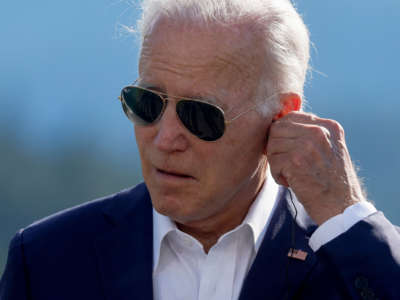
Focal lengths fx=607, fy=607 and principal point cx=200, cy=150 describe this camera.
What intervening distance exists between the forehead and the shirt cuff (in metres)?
0.57

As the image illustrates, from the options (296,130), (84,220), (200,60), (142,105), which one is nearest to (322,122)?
(296,130)

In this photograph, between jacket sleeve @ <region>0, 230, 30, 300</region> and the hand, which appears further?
jacket sleeve @ <region>0, 230, 30, 300</region>

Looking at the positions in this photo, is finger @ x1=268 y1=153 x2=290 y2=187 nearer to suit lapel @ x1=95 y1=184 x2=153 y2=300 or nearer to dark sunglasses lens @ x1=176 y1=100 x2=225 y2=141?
dark sunglasses lens @ x1=176 y1=100 x2=225 y2=141

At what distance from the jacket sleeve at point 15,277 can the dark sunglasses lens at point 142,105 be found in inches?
28.0

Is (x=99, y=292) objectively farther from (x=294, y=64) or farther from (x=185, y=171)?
(x=294, y=64)

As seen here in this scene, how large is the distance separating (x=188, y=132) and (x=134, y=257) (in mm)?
547

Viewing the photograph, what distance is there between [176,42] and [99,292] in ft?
3.18

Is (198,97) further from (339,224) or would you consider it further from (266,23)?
(339,224)

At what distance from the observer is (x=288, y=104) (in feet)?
7.91

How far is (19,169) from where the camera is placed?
3.93 meters

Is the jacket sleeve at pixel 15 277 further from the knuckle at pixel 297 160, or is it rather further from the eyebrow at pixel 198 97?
the knuckle at pixel 297 160

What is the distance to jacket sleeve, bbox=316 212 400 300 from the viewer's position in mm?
1931

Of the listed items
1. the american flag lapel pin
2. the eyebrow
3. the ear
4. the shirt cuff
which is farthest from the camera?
the ear

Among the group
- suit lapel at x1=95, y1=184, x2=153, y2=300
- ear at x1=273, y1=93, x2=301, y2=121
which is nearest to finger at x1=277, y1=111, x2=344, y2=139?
ear at x1=273, y1=93, x2=301, y2=121
